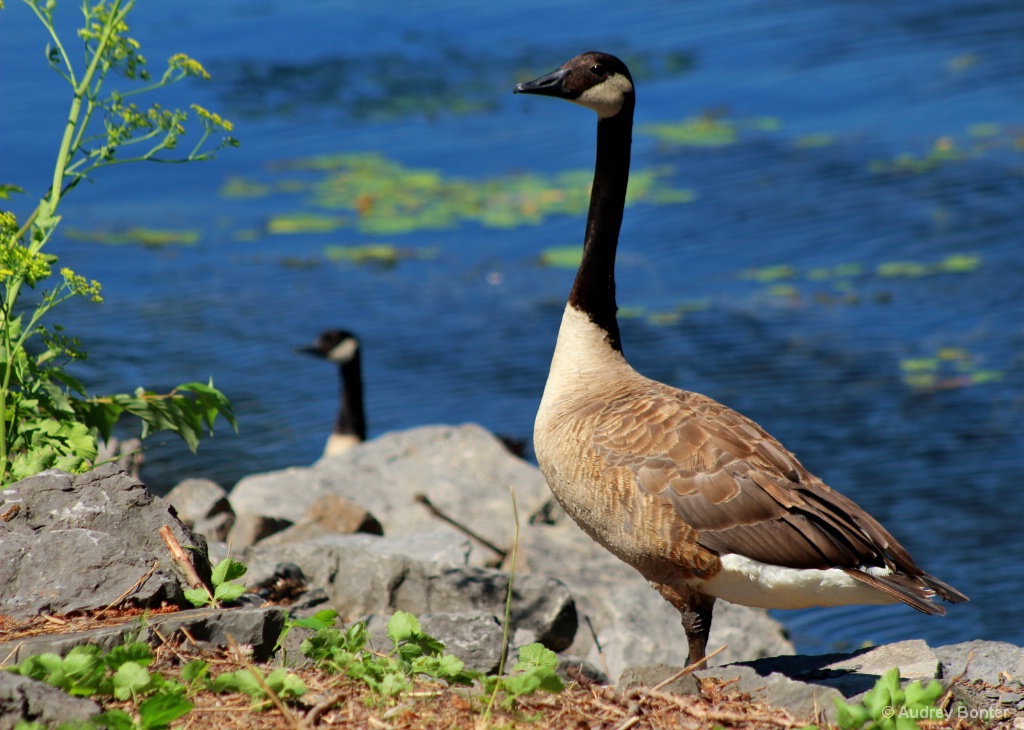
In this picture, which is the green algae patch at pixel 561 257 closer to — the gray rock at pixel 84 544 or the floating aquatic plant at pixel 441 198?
the floating aquatic plant at pixel 441 198

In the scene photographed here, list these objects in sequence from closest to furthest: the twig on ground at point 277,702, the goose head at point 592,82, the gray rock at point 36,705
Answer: the gray rock at point 36,705 < the twig on ground at point 277,702 < the goose head at point 592,82

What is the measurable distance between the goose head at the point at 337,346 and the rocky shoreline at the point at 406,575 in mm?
1829

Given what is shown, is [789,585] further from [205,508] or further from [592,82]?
[205,508]

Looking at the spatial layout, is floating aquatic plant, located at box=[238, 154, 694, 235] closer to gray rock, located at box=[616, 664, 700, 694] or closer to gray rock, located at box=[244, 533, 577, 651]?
gray rock, located at box=[244, 533, 577, 651]

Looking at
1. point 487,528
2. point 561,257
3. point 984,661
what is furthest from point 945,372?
point 984,661

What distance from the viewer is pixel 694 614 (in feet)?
14.8

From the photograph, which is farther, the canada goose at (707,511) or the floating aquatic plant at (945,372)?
the floating aquatic plant at (945,372)

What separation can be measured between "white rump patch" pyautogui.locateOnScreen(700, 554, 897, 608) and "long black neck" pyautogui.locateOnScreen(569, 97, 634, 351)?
1.44m

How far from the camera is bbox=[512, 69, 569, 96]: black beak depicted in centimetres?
514

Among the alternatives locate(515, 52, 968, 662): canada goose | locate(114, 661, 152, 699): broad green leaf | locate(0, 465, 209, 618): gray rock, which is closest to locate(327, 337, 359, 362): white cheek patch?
locate(515, 52, 968, 662): canada goose

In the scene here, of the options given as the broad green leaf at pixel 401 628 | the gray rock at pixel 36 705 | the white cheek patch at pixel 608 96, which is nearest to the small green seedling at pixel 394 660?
the broad green leaf at pixel 401 628

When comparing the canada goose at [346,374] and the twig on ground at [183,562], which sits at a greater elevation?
the twig on ground at [183,562]

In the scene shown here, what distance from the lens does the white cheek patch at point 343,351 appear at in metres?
10.6

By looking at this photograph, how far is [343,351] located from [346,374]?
0.71ft
